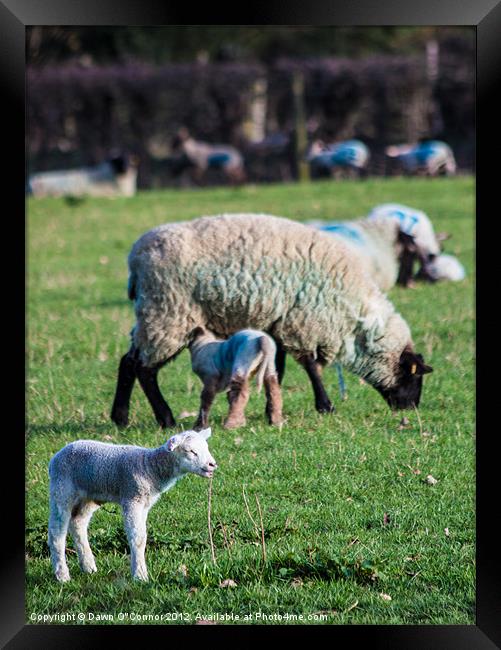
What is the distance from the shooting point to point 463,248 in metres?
13.3

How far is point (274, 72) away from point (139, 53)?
9.25 metres

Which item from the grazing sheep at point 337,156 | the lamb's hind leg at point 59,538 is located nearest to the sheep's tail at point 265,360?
the lamb's hind leg at point 59,538

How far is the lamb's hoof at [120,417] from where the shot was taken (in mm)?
6521

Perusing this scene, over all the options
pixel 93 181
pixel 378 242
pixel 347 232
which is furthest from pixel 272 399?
pixel 93 181

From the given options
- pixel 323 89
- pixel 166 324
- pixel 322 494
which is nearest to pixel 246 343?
pixel 166 324

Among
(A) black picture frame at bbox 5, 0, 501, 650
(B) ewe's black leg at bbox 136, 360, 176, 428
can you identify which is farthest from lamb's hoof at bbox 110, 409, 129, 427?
(A) black picture frame at bbox 5, 0, 501, 650

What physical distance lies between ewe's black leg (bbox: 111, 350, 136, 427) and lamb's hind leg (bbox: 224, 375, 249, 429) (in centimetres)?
75

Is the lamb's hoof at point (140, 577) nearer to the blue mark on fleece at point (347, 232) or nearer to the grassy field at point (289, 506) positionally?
the grassy field at point (289, 506)

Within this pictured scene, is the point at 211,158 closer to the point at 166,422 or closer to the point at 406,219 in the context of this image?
the point at 406,219

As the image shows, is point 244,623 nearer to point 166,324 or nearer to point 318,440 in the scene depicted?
point 318,440

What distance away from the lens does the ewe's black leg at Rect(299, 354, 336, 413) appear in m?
6.78

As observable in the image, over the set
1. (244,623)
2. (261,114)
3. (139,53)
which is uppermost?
(139,53)

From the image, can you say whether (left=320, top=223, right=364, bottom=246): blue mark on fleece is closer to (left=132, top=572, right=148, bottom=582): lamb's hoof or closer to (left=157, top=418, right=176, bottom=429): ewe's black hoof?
(left=157, top=418, right=176, bottom=429): ewe's black hoof
